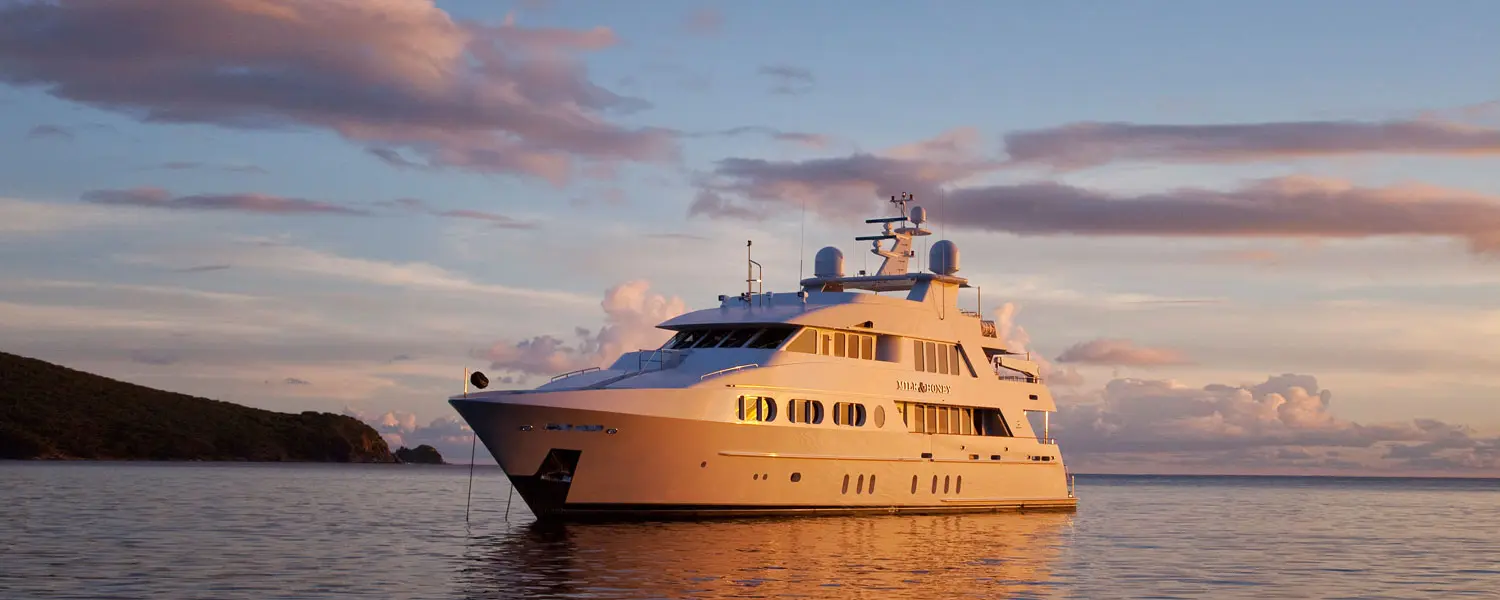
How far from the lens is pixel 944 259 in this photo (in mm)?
44125

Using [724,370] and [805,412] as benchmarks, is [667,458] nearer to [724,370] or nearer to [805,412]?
[724,370]

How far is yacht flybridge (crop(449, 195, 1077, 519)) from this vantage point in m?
32.3

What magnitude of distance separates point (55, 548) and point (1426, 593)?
24842mm

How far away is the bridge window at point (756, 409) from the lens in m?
34.1

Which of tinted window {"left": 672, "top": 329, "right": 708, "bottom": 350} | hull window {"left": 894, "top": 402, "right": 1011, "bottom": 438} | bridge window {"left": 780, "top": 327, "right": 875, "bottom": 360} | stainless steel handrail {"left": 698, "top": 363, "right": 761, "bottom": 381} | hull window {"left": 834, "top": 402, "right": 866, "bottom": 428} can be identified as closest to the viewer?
stainless steel handrail {"left": 698, "top": 363, "right": 761, "bottom": 381}

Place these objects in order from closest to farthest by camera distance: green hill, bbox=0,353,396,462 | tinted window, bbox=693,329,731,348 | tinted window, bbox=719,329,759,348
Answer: tinted window, bbox=719,329,759,348 → tinted window, bbox=693,329,731,348 → green hill, bbox=0,353,396,462

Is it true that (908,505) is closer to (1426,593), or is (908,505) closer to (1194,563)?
(1194,563)

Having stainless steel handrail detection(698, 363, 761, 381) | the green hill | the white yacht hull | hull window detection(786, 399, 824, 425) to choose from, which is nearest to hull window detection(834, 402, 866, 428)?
the white yacht hull

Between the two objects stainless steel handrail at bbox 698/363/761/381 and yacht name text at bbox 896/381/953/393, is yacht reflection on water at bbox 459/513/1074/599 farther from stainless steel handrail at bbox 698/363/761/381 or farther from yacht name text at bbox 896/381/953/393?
yacht name text at bbox 896/381/953/393

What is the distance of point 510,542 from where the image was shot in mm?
30688

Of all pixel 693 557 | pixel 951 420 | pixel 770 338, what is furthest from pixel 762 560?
pixel 951 420

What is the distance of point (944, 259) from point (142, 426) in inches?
4762

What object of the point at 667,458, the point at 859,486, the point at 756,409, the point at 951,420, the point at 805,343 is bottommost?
the point at 859,486

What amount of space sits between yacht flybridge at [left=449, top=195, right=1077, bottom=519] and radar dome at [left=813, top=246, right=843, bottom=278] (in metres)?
0.04
